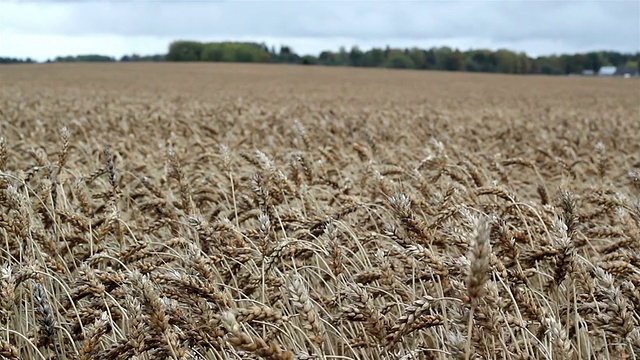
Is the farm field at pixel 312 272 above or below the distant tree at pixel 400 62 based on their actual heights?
above

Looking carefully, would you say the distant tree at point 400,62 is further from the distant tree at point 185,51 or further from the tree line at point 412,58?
the distant tree at point 185,51

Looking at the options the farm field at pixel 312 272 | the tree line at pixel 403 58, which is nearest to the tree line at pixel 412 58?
the tree line at pixel 403 58

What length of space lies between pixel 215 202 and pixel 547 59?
376 ft

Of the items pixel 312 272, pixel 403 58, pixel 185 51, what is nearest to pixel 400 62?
pixel 403 58

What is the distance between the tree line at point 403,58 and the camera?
9788 centimetres

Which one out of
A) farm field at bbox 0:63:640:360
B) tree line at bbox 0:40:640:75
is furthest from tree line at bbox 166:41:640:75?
farm field at bbox 0:63:640:360

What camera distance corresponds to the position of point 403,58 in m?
99.1

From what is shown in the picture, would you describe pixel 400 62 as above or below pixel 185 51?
below

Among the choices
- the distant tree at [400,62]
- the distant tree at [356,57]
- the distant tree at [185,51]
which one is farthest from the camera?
the distant tree at [356,57]

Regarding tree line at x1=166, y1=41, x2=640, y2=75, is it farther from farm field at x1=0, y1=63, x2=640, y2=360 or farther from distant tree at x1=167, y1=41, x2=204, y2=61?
farm field at x1=0, y1=63, x2=640, y2=360

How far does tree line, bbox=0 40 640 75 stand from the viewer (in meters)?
97.9

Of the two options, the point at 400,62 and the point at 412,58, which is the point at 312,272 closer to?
the point at 400,62

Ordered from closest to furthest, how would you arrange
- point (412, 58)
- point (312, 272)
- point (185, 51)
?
point (312, 272), point (185, 51), point (412, 58)

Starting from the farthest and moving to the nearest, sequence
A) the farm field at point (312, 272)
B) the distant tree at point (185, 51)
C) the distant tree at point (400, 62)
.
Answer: the distant tree at point (400, 62), the distant tree at point (185, 51), the farm field at point (312, 272)
